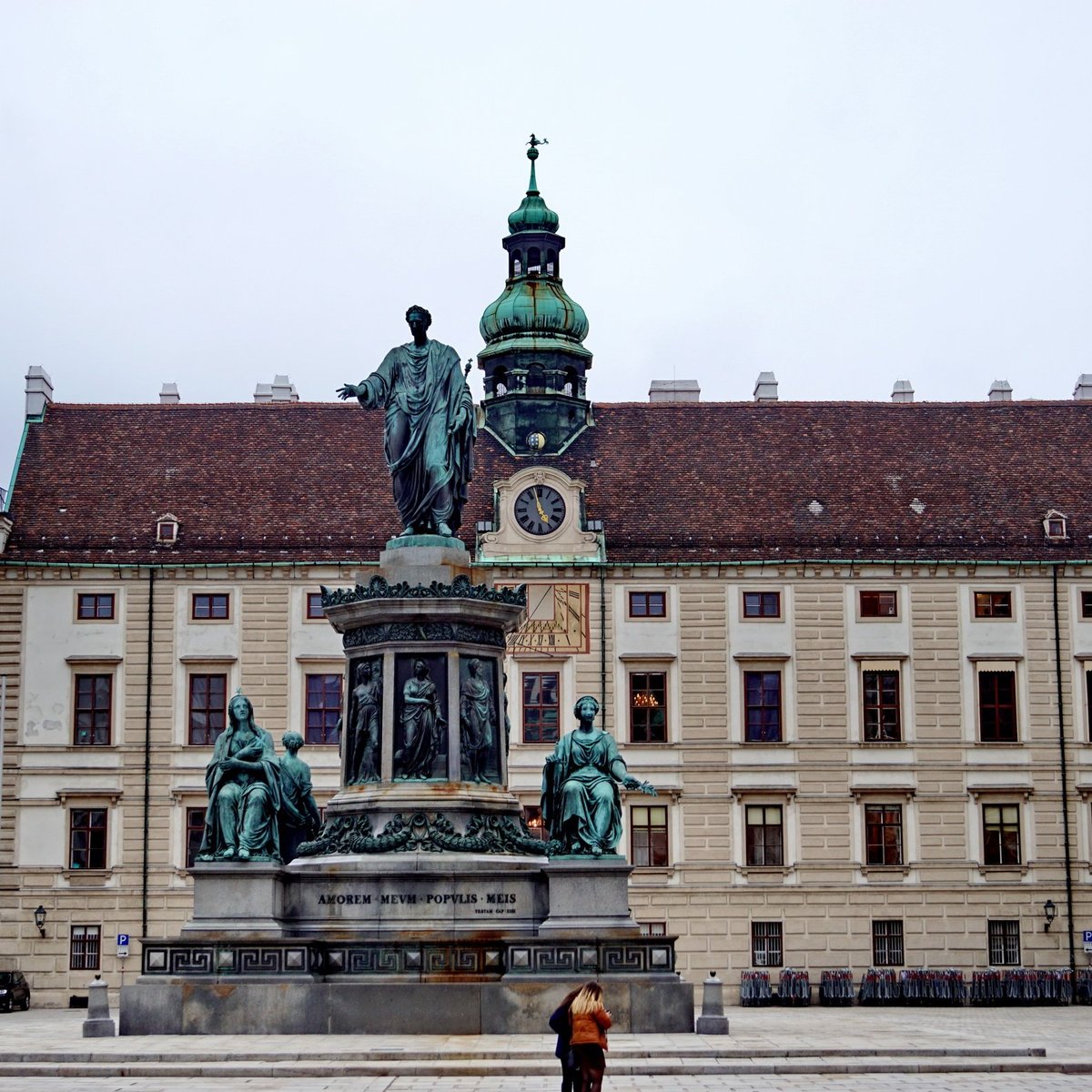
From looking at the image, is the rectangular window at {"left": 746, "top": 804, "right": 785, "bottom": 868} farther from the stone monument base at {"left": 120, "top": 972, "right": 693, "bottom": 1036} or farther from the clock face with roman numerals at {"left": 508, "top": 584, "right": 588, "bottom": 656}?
the stone monument base at {"left": 120, "top": 972, "right": 693, "bottom": 1036}

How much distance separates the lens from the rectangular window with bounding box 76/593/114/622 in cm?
6325

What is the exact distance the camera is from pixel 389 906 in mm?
29281

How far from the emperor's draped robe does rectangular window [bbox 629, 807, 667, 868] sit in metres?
31.1

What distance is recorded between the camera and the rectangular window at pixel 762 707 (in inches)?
2485

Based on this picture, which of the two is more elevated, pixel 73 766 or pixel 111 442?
pixel 111 442

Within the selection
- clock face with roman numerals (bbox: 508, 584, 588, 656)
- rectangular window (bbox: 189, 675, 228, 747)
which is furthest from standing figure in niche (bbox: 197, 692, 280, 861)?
rectangular window (bbox: 189, 675, 228, 747)

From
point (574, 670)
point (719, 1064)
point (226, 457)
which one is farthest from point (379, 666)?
point (226, 457)

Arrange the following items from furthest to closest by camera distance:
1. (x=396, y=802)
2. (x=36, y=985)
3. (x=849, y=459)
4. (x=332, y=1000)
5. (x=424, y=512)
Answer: (x=849, y=459), (x=36, y=985), (x=424, y=512), (x=396, y=802), (x=332, y=1000)

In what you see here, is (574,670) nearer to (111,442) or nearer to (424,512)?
(111,442)

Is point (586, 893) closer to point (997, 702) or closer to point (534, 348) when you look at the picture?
point (997, 702)

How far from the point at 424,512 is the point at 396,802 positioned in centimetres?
447

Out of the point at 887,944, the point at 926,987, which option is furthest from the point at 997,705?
the point at 926,987

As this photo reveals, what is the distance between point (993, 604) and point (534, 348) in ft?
53.2

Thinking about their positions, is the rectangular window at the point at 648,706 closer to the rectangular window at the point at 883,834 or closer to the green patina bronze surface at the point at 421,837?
the rectangular window at the point at 883,834
